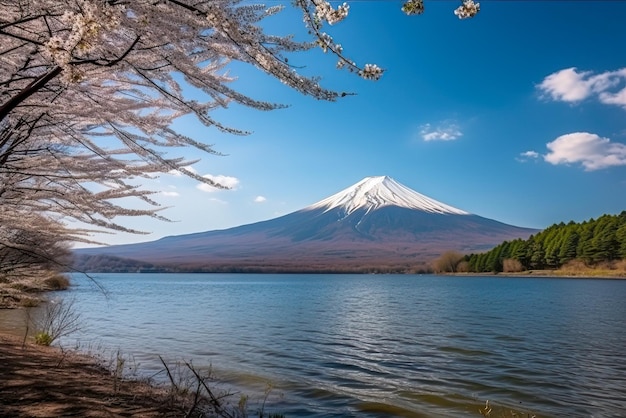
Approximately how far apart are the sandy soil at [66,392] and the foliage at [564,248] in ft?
266

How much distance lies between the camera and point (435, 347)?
1494 centimetres

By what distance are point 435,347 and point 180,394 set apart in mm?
9997

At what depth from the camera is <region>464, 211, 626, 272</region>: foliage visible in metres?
74.3

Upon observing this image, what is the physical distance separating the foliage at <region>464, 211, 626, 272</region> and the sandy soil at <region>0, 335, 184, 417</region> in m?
81.1

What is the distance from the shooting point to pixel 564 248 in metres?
81.3

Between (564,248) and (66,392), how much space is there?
89.7m

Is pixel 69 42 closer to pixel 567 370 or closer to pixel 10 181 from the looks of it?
pixel 10 181

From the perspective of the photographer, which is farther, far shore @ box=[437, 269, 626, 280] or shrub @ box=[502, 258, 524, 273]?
shrub @ box=[502, 258, 524, 273]

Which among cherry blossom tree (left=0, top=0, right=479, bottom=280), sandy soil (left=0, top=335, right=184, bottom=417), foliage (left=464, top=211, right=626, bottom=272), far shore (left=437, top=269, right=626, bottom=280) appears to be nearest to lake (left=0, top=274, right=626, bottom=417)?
sandy soil (left=0, top=335, right=184, bottom=417)

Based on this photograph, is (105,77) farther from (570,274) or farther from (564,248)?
(564,248)

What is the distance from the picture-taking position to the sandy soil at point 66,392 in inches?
216

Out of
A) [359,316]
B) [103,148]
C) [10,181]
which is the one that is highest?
[103,148]

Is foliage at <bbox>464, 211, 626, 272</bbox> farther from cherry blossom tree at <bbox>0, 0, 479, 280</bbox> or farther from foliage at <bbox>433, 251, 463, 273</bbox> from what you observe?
cherry blossom tree at <bbox>0, 0, 479, 280</bbox>

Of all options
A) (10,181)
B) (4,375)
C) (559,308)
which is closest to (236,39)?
(10,181)
